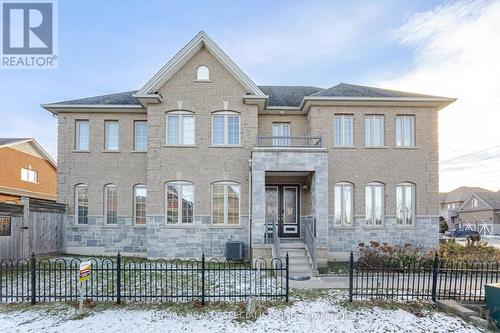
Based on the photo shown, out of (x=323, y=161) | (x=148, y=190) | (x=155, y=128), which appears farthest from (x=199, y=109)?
(x=323, y=161)

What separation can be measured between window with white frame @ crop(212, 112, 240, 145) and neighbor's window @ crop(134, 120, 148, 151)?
151 inches

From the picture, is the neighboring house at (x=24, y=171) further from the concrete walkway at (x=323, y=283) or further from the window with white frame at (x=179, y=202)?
the concrete walkway at (x=323, y=283)

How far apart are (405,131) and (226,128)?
840cm

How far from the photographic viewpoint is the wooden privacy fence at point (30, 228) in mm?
11258

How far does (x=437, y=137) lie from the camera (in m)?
14.3

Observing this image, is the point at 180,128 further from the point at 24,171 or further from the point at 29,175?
the point at 29,175

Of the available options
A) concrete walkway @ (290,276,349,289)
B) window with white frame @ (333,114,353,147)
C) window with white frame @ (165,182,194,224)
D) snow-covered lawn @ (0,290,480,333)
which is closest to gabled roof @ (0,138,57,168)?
window with white frame @ (165,182,194,224)

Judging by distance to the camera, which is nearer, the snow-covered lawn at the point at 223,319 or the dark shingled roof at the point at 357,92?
the snow-covered lawn at the point at 223,319

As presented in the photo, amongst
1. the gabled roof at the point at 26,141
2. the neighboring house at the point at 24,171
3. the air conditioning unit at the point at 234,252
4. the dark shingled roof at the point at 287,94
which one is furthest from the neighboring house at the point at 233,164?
the gabled roof at the point at 26,141

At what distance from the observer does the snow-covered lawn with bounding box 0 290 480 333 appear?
6.21 metres

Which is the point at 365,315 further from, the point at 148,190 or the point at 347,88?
the point at 347,88

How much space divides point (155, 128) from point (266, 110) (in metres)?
5.23

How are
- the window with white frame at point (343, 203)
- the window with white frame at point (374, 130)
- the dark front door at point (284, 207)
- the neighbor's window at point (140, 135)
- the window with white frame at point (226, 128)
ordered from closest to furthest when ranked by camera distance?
1. the window with white frame at point (226, 128)
2. the window with white frame at point (343, 203)
3. the window with white frame at point (374, 130)
4. the dark front door at point (284, 207)
5. the neighbor's window at point (140, 135)

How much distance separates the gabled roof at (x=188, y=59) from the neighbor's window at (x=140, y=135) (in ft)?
7.84
